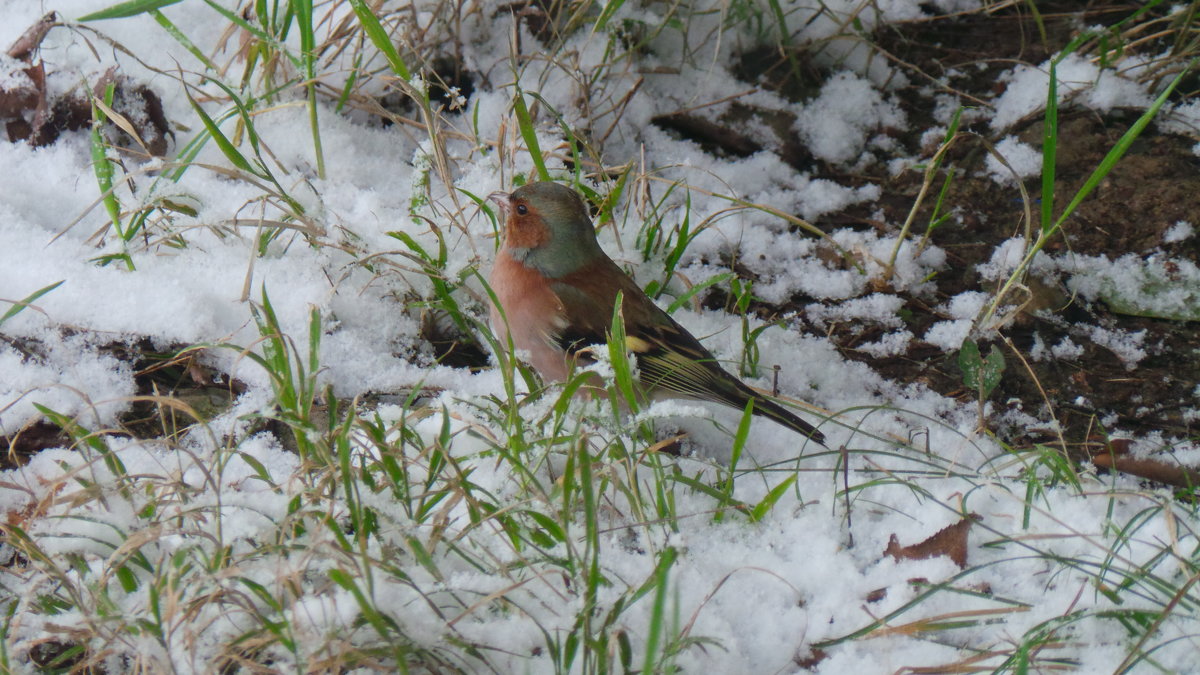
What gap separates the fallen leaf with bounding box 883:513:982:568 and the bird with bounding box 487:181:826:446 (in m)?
0.78

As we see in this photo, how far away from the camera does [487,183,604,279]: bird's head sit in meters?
3.28

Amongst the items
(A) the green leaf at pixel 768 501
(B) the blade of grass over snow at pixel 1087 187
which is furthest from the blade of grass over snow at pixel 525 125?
(B) the blade of grass over snow at pixel 1087 187

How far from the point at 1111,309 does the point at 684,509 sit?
191 cm

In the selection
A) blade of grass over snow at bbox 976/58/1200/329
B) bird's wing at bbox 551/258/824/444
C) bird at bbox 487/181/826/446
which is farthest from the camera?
bird at bbox 487/181/826/446

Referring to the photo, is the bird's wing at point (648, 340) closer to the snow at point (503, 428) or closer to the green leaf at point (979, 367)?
the snow at point (503, 428)

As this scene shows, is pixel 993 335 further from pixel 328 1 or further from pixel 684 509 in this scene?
pixel 328 1

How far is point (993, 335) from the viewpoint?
3.45 metres

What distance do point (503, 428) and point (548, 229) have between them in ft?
3.35

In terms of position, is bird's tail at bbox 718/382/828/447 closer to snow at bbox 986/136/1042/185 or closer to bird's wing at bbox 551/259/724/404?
bird's wing at bbox 551/259/724/404

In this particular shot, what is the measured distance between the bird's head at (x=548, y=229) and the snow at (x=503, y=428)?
171mm

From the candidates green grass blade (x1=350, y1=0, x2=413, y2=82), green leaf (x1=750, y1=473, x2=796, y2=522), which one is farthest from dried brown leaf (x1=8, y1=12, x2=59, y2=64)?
green leaf (x1=750, y1=473, x2=796, y2=522)

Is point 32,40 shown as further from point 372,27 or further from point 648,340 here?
point 648,340

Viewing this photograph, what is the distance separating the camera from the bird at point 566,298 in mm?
3156

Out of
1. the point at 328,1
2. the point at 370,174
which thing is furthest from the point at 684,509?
the point at 328,1
